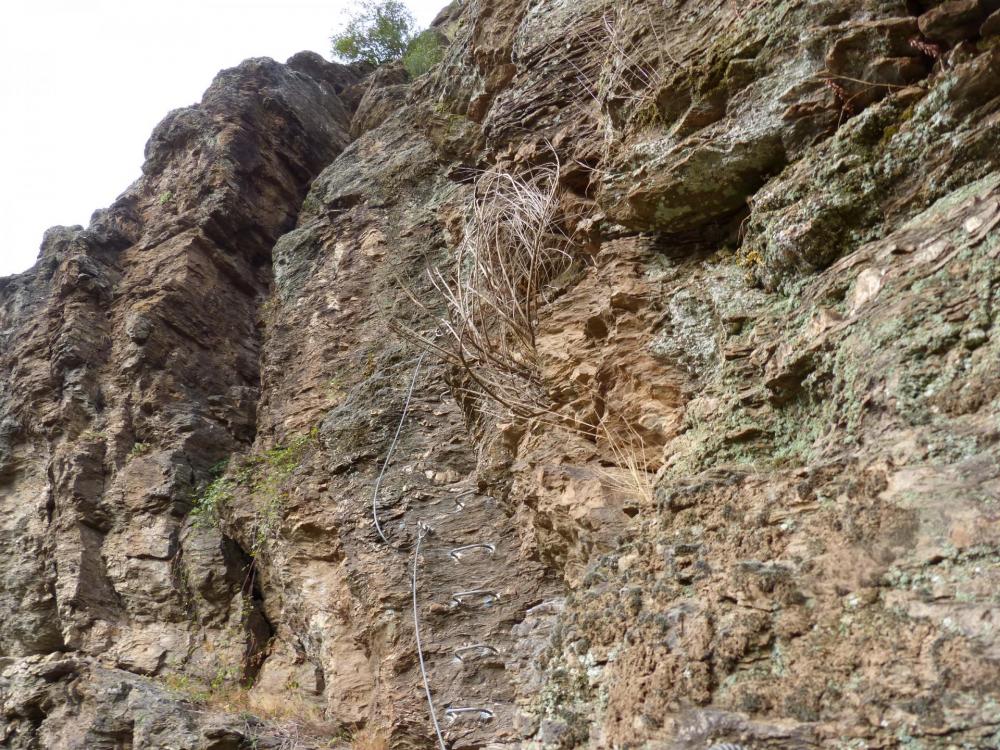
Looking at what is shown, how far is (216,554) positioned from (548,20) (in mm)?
5384

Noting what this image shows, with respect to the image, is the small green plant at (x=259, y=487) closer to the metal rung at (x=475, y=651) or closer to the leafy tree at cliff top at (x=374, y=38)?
the metal rung at (x=475, y=651)

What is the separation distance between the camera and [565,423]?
378 cm

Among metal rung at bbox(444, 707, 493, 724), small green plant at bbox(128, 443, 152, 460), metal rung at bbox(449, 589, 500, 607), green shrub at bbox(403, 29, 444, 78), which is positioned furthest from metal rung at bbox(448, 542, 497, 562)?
green shrub at bbox(403, 29, 444, 78)

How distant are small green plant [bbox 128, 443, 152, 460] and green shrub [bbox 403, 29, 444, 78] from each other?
705 centimetres

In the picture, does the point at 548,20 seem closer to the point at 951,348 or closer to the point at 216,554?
the point at 951,348

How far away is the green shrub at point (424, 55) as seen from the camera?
1075 cm

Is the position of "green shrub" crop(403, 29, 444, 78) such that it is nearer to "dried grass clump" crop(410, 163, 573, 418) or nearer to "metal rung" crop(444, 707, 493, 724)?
"dried grass clump" crop(410, 163, 573, 418)

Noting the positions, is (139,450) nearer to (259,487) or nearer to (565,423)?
(259,487)

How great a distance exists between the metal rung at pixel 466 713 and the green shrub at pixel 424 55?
9.58 m

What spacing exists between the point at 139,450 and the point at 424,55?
25.1ft

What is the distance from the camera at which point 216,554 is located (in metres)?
5.93

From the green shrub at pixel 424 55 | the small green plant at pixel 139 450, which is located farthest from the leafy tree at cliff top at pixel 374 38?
the small green plant at pixel 139 450

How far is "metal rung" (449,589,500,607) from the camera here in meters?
4.02

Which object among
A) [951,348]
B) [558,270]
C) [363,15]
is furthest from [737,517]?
[363,15]
